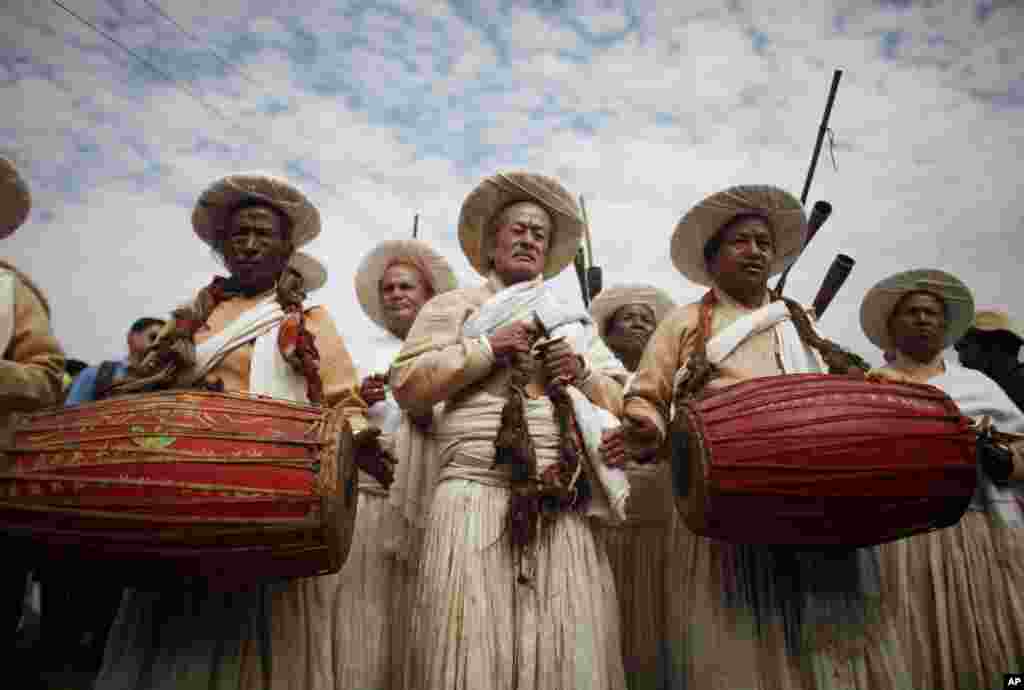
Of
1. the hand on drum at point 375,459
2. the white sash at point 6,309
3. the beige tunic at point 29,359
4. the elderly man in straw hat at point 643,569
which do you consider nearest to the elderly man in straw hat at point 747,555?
the elderly man in straw hat at point 643,569

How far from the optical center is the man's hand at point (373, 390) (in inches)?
120

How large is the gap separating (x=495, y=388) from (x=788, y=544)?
1205mm

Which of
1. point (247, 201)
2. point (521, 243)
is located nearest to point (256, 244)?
point (247, 201)

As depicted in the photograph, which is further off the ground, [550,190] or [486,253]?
[550,190]

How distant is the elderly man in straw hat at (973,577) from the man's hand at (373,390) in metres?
2.49

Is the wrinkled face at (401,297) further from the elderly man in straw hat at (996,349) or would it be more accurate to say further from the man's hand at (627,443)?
the elderly man in straw hat at (996,349)

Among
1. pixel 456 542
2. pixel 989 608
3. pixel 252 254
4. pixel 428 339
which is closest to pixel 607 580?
pixel 456 542

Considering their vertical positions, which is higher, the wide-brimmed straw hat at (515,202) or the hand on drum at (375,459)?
the wide-brimmed straw hat at (515,202)

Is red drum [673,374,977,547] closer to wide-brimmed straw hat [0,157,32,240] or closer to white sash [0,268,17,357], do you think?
white sash [0,268,17,357]

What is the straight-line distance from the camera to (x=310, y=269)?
4.01 meters

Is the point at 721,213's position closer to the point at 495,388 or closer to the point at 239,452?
the point at 495,388

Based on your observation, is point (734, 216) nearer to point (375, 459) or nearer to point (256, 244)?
point (375, 459)

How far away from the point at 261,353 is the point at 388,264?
1.91 meters

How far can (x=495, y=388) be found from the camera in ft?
8.16
